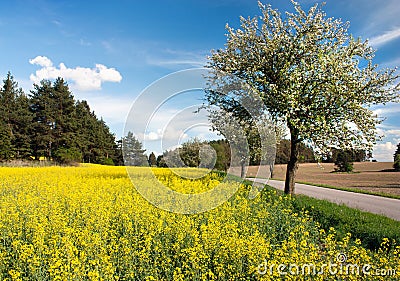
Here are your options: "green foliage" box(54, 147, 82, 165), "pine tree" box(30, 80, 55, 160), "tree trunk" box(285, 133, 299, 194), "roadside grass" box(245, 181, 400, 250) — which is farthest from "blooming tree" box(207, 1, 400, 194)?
"pine tree" box(30, 80, 55, 160)

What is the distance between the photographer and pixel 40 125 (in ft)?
180

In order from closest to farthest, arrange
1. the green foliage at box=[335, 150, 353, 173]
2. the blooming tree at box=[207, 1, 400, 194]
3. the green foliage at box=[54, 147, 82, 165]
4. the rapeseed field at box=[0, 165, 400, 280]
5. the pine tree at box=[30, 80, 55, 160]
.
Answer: the rapeseed field at box=[0, 165, 400, 280] → the blooming tree at box=[207, 1, 400, 194] → the green foliage at box=[54, 147, 82, 165] → the pine tree at box=[30, 80, 55, 160] → the green foliage at box=[335, 150, 353, 173]

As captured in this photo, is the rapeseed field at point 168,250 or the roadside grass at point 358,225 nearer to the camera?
the rapeseed field at point 168,250

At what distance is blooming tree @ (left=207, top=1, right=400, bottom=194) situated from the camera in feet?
53.2

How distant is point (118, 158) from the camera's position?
264ft

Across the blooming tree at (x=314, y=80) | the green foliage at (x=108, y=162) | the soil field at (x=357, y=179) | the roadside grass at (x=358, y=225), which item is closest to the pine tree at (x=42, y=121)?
the green foliage at (x=108, y=162)

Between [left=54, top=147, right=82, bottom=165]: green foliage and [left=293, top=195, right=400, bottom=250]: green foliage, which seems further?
[left=54, top=147, right=82, bottom=165]: green foliage

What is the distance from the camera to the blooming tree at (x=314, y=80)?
16.2 m

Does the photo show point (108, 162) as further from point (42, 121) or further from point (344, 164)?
point (344, 164)

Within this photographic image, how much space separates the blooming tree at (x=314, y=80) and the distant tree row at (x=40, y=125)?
4114 centimetres

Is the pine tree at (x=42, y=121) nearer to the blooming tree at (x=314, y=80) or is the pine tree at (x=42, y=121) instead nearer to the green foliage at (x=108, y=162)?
the green foliage at (x=108, y=162)

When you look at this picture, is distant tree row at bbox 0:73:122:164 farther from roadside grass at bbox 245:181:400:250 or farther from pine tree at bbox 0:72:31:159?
roadside grass at bbox 245:181:400:250

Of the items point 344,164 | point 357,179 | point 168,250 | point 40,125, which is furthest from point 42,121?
point 168,250

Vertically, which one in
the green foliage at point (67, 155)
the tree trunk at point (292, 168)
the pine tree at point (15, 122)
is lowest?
the tree trunk at point (292, 168)
